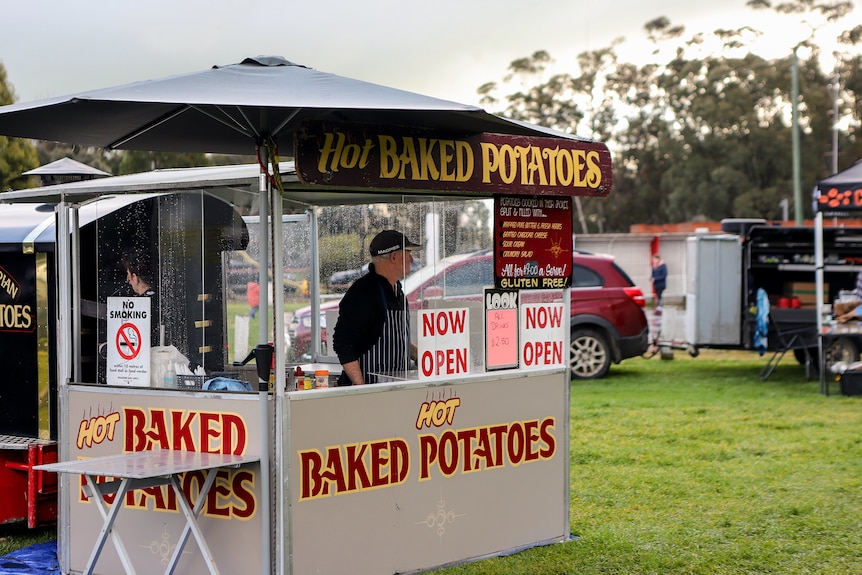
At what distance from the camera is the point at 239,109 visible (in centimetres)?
504

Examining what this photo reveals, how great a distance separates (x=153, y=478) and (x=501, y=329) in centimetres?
225

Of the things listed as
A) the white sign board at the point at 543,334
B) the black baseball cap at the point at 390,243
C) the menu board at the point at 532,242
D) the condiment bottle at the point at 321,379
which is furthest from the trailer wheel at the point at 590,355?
the condiment bottle at the point at 321,379

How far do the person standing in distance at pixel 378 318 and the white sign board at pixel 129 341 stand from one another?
1.05 m

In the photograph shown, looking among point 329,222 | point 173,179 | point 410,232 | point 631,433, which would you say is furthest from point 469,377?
point 631,433

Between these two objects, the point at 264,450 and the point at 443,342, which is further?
the point at 443,342

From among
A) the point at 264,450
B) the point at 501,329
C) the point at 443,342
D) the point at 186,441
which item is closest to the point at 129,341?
the point at 186,441

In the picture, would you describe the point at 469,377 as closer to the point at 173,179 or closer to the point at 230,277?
the point at 230,277

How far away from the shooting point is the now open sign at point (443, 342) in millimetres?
6012

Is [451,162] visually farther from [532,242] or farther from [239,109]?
[239,109]

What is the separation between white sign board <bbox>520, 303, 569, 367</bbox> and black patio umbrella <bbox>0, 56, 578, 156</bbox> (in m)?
1.13

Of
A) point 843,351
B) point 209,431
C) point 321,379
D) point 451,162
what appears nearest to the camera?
point 209,431

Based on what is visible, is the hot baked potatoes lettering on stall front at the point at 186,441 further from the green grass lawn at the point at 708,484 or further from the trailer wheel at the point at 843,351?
the trailer wheel at the point at 843,351

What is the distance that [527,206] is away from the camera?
6.36 metres

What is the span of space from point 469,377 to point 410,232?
0.94 m
